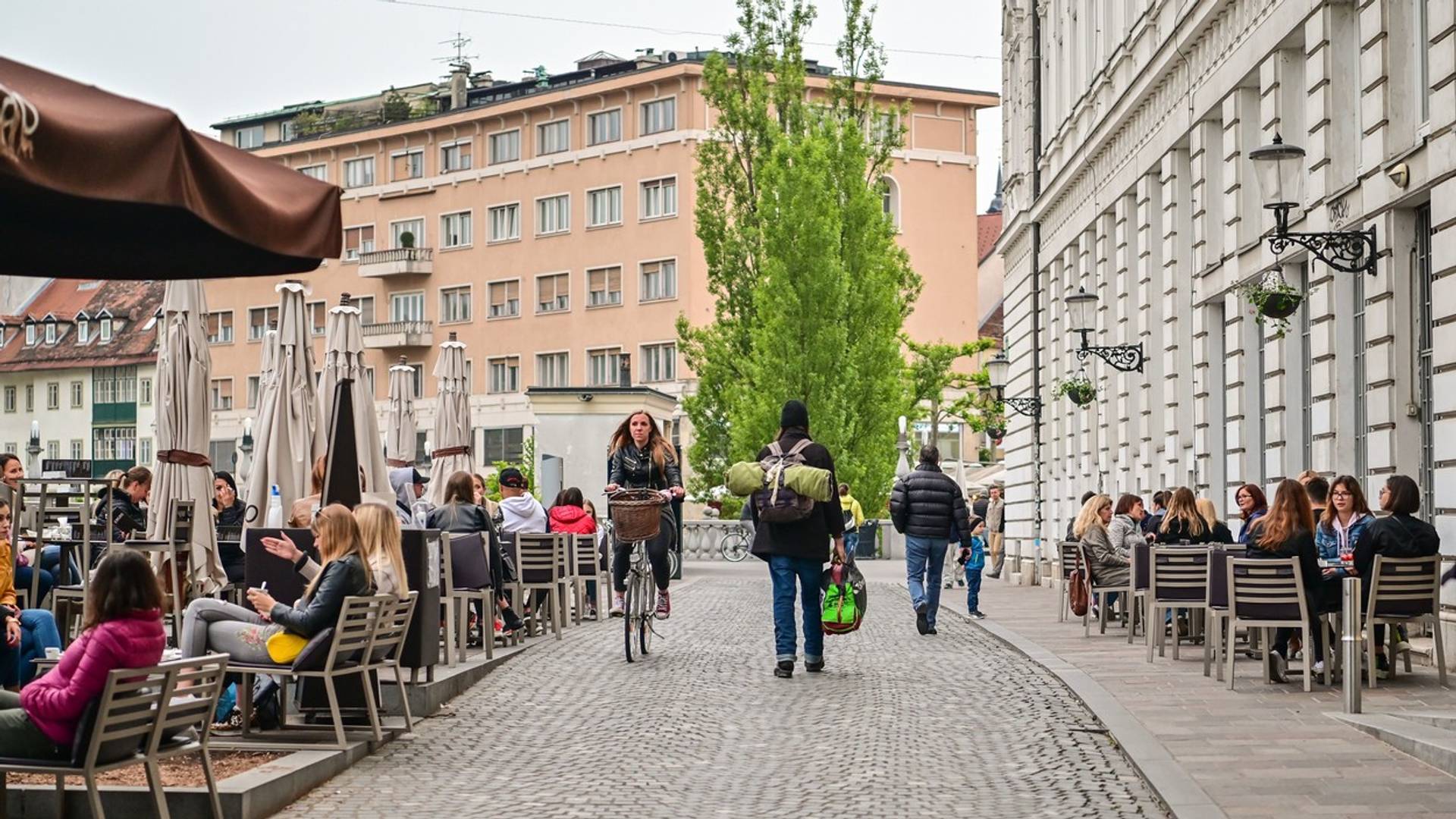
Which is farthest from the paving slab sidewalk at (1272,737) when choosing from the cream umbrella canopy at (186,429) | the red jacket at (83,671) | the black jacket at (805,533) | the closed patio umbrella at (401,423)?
the closed patio umbrella at (401,423)

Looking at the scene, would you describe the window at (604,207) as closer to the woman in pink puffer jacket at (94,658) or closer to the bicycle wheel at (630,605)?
the bicycle wheel at (630,605)

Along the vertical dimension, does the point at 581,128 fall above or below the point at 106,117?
above

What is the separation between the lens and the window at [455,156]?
8512cm

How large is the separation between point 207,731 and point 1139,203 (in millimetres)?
23681

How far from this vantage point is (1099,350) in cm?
2836

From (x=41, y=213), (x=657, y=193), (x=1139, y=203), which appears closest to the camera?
(x=41, y=213)

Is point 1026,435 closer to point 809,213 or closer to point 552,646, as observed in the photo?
point 809,213

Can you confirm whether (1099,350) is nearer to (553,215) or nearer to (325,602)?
(325,602)

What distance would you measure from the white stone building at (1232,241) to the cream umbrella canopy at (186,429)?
33.6 feet

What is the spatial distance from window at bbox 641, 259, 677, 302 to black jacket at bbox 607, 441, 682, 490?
5991 centimetres

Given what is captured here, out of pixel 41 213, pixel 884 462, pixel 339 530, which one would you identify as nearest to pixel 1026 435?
pixel 884 462

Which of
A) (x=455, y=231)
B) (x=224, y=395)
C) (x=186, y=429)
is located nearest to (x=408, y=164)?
(x=455, y=231)

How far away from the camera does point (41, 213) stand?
848cm

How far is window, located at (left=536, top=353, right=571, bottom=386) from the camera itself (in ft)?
269
